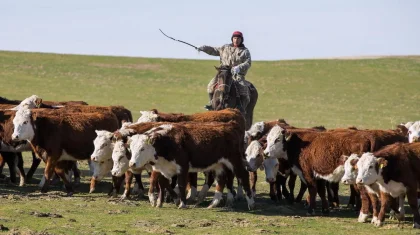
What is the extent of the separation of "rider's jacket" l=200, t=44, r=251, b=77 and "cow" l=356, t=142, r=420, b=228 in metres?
7.00

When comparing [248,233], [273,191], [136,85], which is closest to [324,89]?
[136,85]

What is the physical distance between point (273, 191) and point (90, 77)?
136ft

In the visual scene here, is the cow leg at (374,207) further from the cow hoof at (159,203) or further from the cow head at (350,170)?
the cow hoof at (159,203)

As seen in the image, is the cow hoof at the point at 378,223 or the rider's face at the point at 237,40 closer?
the cow hoof at the point at 378,223

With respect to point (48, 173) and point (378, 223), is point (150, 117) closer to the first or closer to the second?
point (48, 173)

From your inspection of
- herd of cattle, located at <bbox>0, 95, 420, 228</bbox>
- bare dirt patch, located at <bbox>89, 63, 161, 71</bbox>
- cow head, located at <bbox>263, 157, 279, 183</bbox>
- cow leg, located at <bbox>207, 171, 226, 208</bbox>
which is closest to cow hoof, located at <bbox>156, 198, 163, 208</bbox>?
herd of cattle, located at <bbox>0, 95, 420, 228</bbox>

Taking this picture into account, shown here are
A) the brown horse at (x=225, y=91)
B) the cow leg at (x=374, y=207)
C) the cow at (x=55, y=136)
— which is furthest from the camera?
the brown horse at (x=225, y=91)

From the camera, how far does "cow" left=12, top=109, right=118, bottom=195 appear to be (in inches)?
643

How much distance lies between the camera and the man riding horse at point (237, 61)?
19906 millimetres

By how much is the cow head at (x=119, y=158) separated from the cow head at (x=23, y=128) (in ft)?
5.91

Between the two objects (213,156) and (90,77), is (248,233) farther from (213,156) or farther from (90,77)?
(90,77)

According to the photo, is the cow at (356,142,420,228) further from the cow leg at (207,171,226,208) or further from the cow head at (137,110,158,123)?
the cow head at (137,110,158,123)

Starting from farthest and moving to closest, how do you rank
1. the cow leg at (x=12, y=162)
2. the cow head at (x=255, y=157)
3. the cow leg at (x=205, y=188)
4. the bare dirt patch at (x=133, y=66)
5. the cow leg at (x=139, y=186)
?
the bare dirt patch at (x=133, y=66), the cow leg at (x=12, y=162), the cow head at (x=255, y=157), the cow leg at (x=139, y=186), the cow leg at (x=205, y=188)

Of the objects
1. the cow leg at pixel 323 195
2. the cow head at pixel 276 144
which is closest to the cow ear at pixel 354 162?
the cow leg at pixel 323 195
